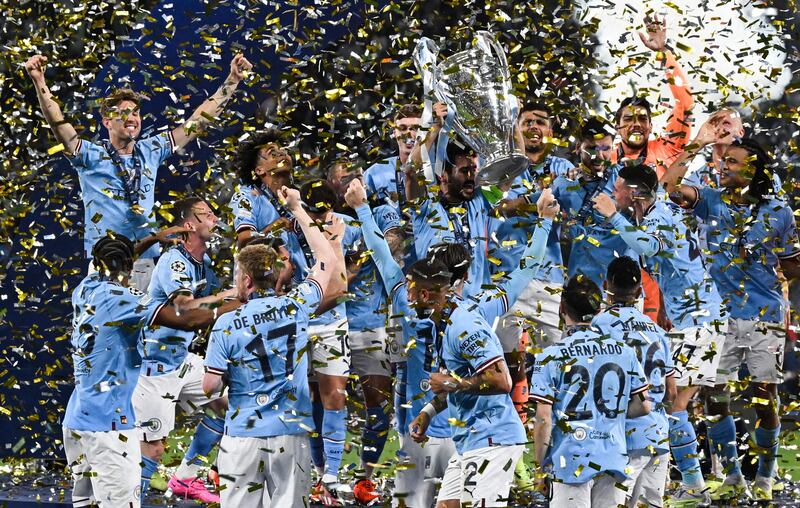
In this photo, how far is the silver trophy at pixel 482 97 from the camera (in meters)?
7.80

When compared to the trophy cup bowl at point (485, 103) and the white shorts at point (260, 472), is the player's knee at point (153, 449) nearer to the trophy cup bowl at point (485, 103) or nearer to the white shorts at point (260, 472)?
the white shorts at point (260, 472)

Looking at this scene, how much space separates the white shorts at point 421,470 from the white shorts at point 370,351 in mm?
1198

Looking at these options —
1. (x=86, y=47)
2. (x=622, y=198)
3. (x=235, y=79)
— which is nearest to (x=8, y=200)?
(x=86, y=47)

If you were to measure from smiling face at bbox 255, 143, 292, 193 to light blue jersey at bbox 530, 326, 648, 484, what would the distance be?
7.80ft

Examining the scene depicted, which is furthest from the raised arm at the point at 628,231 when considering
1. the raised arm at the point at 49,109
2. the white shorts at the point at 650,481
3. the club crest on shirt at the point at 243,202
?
the raised arm at the point at 49,109

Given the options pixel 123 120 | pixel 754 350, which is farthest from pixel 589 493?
pixel 123 120

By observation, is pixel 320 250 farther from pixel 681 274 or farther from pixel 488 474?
pixel 681 274

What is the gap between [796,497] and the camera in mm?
8109

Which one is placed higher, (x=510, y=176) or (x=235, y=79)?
(x=235, y=79)

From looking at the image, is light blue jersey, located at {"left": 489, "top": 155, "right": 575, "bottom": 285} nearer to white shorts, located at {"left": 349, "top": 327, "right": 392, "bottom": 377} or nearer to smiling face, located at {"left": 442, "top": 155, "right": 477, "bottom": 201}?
smiling face, located at {"left": 442, "top": 155, "right": 477, "bottom": 201}

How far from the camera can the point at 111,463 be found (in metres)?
6.82

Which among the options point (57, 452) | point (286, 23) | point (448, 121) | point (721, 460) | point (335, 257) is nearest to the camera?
point (335, 257)

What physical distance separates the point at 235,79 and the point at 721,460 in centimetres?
420

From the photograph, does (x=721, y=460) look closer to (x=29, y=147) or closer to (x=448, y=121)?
(x=448, y=121)
